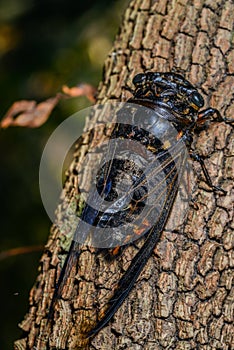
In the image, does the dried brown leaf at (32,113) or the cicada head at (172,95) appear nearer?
the cicada head at (172,95)

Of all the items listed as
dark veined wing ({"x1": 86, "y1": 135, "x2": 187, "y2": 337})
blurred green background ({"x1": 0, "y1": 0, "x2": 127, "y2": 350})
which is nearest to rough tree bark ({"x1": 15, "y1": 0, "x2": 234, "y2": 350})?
dark veined wing ({"x1": 86, "y1": 135, "x2": 187, "y2": 337})

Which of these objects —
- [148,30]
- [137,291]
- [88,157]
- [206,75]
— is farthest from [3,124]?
[137,291]

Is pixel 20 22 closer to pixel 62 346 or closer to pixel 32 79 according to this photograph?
pixel 32 79

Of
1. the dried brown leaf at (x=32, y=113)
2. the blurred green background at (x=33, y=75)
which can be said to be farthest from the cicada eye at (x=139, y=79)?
the blurred green background at (x=33, y=75)

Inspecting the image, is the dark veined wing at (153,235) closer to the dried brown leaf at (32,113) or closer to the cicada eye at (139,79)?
the cicada eye at (139,79)

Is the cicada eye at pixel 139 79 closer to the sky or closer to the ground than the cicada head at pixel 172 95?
closer to the sky

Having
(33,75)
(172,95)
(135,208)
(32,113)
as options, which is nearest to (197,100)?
(172,95)

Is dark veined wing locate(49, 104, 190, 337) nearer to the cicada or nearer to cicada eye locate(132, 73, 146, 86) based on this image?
the cicada
